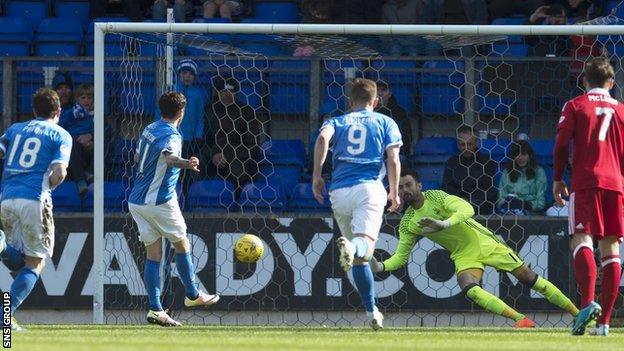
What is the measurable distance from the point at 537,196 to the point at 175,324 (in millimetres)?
3740

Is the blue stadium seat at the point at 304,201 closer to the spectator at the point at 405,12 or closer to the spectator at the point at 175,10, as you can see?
the spectator at the point at 405,12

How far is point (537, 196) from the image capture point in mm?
13508

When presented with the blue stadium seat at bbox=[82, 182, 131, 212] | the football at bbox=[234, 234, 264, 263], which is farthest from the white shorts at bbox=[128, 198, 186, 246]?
the blue stadium seat at bbox=[82, 182, 131, 212]

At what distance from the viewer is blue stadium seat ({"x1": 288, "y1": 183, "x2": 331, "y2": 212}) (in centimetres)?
1381

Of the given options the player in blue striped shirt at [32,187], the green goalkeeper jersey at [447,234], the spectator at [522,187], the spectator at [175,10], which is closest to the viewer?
the player in blue striped shirt at [32,187]

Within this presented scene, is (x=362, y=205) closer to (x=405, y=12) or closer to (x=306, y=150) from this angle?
(x=306, y=150)

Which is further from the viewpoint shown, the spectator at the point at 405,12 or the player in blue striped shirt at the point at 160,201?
the spectator at the point at 405,12

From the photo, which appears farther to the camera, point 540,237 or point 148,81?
point 148,81

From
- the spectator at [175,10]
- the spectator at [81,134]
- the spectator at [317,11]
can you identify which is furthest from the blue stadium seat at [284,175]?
the spectator at [175,10]

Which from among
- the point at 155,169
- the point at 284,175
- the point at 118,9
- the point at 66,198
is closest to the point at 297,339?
the point at 155,169

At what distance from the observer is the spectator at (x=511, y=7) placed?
652 inches

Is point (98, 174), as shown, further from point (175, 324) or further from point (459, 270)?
point (459, 270)

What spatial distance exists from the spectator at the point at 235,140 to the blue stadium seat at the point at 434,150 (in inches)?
59.5

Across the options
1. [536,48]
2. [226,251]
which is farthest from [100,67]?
[536,48]
